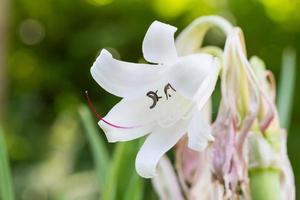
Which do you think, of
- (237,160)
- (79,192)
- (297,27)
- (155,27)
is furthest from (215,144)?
(297,27)

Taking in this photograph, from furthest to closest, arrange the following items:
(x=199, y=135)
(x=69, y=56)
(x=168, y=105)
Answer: (x=69, y=56)
(x=168, y=105)
(x=199, y=135)

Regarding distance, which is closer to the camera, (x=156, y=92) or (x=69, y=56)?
(x=156, y=92)

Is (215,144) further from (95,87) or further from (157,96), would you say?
(95,87)

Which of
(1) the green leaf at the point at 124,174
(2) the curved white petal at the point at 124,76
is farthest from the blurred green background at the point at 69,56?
(2) the curved white petal at the point at 124,76

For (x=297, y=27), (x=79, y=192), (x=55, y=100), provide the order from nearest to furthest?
(x=79, y=192) < (x=297, y=27) < (x=55, y=100)

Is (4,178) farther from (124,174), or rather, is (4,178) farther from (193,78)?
(193,78)

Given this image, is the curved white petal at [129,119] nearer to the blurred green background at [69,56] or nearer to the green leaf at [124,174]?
the green leaf at [124,174]

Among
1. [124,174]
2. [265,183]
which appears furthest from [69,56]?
[265,183]
